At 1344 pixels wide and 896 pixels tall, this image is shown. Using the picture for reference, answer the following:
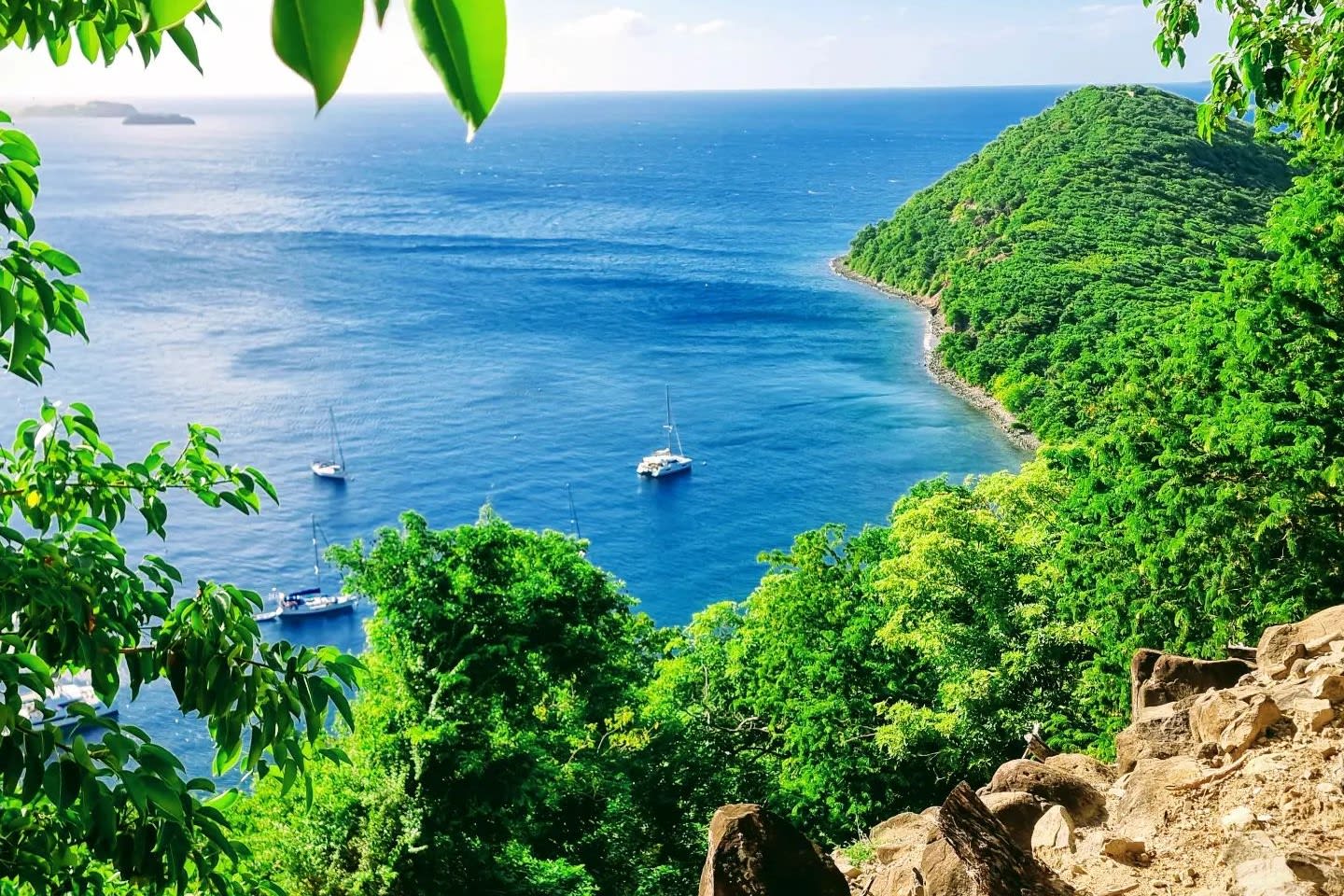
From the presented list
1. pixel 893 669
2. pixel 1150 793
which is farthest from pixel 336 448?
pixel 1150 793

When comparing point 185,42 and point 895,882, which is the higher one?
point 185,42

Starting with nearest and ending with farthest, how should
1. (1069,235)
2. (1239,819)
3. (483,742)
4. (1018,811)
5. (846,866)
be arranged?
(1239,819), (1018,811), (846,866), (483,742), (1069,235)

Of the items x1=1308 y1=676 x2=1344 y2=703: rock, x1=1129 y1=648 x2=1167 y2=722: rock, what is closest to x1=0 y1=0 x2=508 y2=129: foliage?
x1=1308 y1=676 x2=1344 y2=703: rock

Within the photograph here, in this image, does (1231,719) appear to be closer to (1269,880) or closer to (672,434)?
(1269,880)

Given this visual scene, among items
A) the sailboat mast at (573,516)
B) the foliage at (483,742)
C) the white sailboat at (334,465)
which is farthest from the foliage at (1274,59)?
the white sailboat at (334,465)

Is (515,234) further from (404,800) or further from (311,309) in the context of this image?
(404,800)

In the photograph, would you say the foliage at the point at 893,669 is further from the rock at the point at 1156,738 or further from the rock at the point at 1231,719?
the rock at the point at 1231,719
